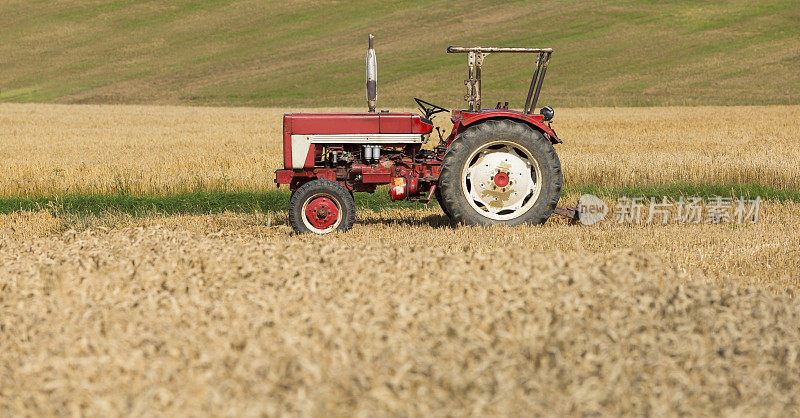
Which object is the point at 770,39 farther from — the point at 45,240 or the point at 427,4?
→ the point at 45,240

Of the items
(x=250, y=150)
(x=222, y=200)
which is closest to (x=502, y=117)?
(x=222, y=200)

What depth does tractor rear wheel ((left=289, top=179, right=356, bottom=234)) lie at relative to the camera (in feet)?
25.2

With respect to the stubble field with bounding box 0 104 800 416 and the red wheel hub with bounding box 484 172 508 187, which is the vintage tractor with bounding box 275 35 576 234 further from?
the stubble field with bounding box 0 104 800 416

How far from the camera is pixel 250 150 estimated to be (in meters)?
15.2

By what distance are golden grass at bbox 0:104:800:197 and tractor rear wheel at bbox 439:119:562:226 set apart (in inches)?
129

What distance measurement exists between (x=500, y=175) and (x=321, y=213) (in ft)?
6.10

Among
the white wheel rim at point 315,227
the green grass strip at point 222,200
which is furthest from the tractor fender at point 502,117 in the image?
the green grass strip at point 222,200

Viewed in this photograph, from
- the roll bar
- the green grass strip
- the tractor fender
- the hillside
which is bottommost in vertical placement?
the green grass strip

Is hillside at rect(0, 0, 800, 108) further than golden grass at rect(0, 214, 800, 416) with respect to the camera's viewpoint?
Yes

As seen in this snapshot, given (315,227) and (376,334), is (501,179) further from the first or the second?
(376,334)

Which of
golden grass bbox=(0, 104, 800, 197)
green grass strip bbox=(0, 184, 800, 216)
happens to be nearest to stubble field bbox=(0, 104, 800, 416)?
green grass strip bbox=(0, 184, 800, 216)

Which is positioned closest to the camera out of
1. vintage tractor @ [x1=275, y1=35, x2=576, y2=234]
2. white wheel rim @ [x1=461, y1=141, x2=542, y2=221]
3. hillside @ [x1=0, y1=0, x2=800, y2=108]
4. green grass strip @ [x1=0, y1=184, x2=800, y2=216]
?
vintage tractor @ [x1=275, y1=35, x2=576, y2=234]

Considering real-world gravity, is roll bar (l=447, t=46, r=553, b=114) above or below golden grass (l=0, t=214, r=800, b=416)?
above

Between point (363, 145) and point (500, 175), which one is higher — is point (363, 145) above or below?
above
